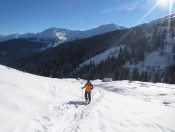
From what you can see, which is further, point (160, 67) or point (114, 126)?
point (160, 67)

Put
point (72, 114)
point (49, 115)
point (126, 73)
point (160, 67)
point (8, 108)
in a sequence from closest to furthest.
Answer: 1. point (8, 108)
2. point (49, 115)
3. point (72, 114)
4. point (126, 73)
5. point (160, 67)

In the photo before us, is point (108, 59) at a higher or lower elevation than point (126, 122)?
higher

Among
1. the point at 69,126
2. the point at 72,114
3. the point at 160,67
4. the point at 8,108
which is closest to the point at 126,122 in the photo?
the point at 72,114

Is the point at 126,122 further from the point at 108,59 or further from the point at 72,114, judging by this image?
the point at 108,59

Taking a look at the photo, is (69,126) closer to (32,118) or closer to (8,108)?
(32,118)

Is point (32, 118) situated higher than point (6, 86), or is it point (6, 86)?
point (6, 86)

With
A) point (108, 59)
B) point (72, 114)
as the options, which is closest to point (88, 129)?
point (72, 114)

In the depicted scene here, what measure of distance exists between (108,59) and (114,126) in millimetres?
183184

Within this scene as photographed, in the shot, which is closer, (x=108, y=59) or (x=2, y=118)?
(x=2, y=118)

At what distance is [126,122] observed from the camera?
18.4 meters

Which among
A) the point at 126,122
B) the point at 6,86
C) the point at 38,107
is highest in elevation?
the point at 6,86

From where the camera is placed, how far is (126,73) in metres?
159

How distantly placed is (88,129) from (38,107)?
426 cm

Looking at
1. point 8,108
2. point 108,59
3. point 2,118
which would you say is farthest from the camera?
point 108,59
